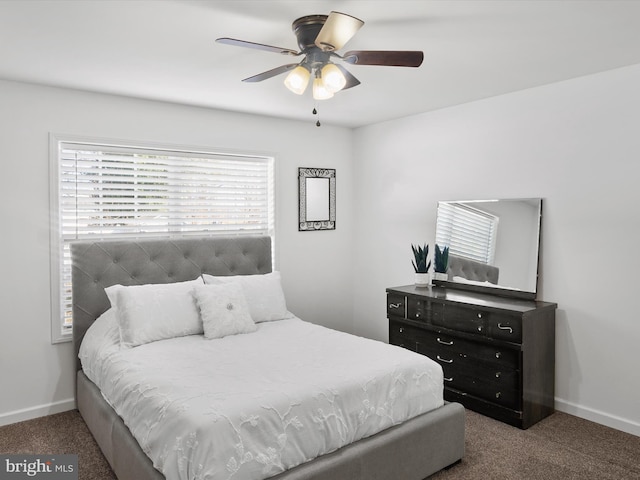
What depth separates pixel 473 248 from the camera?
13.3 feet

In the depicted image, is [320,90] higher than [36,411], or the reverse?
[320,90]

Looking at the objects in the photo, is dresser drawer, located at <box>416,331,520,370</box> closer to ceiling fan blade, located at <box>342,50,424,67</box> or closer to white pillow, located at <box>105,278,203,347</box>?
white pillow, located at <box>105,278,203,347</box>

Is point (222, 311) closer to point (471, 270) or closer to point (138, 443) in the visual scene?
point (138, 443)

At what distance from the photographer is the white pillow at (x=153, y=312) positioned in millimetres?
3133

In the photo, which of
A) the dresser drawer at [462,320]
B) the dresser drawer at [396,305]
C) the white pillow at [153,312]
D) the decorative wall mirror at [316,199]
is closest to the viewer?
the white pillow at [153,312]

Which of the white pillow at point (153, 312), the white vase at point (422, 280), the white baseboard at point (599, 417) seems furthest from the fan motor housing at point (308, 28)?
the white baseboard at point (599, 417)

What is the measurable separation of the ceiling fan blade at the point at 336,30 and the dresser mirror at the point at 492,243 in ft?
7.58

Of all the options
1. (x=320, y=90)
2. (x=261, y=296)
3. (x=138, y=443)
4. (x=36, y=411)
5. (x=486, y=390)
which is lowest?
(x=36, y=411)

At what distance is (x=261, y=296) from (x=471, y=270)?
186 cm

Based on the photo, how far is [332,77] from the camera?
2.32 meters

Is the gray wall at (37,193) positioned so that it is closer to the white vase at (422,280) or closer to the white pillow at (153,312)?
the white pillow at (153,312)

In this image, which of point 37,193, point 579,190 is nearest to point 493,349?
point 579,190

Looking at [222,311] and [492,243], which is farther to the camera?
[492,243]

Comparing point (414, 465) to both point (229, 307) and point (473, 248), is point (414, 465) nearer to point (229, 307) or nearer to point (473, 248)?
point (229, 307)
